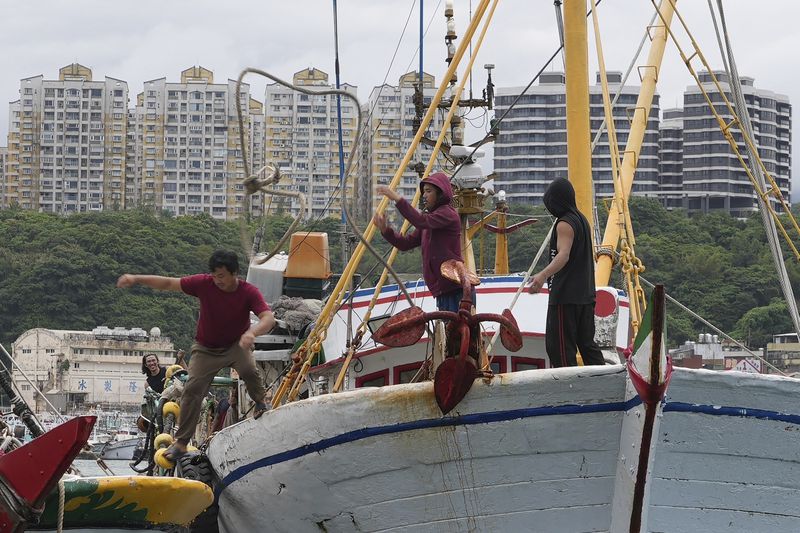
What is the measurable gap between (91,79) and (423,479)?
150047mm

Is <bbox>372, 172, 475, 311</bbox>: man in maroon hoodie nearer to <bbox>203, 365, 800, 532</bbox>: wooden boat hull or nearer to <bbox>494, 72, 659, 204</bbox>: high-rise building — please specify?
<bbox>203, 365, 800, 532</bbox>: wooden boat hull

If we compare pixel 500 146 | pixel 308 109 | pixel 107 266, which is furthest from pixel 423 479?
pixel 500 146

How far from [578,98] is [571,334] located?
117 inches

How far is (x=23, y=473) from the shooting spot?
9.48m

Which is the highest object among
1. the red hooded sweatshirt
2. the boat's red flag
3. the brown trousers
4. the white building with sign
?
the red hooded sweatshirt

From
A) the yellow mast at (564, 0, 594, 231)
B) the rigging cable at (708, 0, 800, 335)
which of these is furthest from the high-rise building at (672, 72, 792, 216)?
the yellow mast at (564, 0, 594, 231)

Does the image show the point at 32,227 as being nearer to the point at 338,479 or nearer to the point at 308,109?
the point at 308,109

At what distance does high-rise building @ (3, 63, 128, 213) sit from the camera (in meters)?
148

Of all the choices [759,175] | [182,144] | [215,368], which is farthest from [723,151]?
[215,368]

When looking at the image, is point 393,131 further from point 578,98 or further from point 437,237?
point 437,237

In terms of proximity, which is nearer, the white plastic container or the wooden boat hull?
the wooden boat hull

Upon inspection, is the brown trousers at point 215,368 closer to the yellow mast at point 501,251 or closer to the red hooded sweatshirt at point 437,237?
the red hooded sweatshirt at point 437,237

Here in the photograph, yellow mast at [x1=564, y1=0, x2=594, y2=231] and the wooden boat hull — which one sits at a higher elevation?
yellow mast at [x1=564, y1=0, x2=594, y2=231]

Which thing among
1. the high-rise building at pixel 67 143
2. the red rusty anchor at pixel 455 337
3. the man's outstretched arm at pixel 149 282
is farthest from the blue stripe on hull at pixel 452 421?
the high-rise building at pixel 67 143
